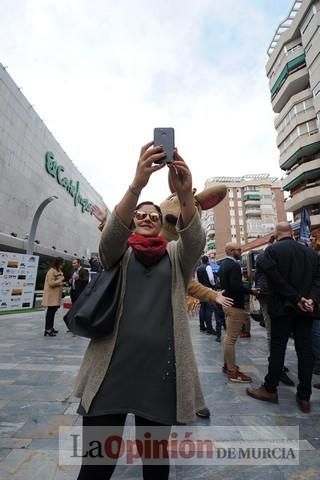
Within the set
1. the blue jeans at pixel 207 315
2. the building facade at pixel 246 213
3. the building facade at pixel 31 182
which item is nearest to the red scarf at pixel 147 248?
the blue jeans at pixel 207 315

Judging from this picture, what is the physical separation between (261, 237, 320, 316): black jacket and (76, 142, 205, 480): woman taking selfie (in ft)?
5.70

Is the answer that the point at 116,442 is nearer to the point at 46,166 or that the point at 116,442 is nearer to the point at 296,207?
the point at 46,166

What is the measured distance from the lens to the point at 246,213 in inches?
2224

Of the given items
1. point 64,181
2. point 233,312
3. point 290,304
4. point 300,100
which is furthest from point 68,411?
point 300,100

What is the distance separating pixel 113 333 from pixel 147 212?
0.58 metres

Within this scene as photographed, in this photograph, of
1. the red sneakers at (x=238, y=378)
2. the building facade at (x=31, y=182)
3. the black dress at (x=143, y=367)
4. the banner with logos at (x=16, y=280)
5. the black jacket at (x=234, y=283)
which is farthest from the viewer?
the building facade at (x=31, y=182)

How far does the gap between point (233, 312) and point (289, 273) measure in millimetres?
846

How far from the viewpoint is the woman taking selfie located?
1.11 m

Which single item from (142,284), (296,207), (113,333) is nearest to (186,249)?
(142,284)

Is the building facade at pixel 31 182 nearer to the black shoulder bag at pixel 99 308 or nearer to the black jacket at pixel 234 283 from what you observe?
the black jacket at pixel 234 283

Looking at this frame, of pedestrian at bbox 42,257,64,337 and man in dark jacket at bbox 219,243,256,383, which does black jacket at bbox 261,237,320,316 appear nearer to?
man in dark jacket at bbox 219,243,256,383

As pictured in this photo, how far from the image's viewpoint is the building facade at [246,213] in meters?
55.7

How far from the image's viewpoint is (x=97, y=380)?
1.12 metres

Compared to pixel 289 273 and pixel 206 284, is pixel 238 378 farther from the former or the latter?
pixel 206 284
